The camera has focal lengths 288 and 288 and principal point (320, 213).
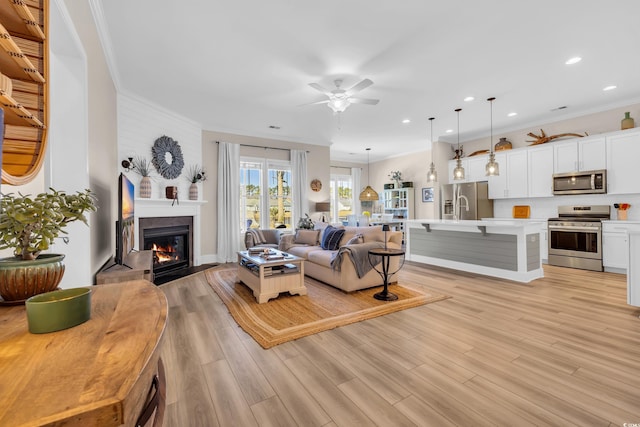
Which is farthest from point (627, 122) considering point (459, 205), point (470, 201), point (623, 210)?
point (459, 205)

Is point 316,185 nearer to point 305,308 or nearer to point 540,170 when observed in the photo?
point 305,308

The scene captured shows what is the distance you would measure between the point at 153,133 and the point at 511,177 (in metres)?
7.19

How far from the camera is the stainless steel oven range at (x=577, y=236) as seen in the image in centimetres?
505

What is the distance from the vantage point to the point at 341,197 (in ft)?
33.1

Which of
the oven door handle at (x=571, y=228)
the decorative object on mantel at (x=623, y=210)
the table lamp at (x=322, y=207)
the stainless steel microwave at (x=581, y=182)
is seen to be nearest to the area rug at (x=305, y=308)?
the table lamp at (x=322, y=207)

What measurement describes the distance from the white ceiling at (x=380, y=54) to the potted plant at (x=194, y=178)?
1031 mm

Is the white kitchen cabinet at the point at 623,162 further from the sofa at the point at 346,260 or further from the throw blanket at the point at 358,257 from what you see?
the throw blanket at the point at 358,257

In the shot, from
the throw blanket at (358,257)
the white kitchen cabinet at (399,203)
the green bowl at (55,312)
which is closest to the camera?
the green bowl at (55,312)

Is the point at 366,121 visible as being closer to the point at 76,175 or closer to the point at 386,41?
the point at 386,41

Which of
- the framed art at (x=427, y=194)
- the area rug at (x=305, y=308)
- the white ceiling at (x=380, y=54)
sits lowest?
the area rug at (x=305, y=308)

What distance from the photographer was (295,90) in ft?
14.4

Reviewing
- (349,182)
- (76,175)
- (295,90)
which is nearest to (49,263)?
(76,175)

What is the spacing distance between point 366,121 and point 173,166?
153 inches

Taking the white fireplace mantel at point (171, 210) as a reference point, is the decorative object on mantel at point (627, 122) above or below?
above
